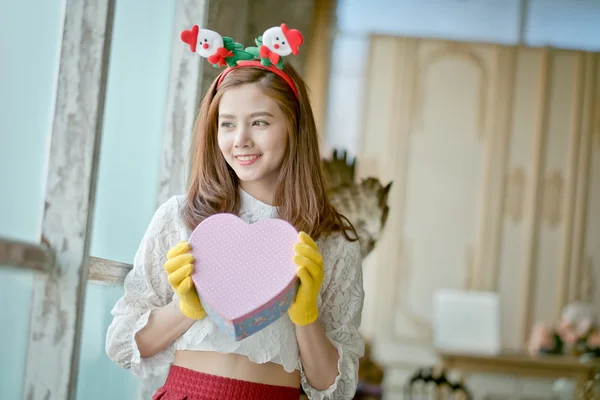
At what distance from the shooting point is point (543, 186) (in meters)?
5.73

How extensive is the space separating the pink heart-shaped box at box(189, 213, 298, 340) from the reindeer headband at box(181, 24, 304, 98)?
1.02 ft

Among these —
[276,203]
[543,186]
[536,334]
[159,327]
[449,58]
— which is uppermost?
[449,58]

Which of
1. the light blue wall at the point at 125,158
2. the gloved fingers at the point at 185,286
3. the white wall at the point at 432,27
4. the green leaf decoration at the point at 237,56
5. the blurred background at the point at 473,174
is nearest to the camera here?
the gloved fingers at the point at 185,286

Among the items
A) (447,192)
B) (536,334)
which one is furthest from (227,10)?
(447,192)

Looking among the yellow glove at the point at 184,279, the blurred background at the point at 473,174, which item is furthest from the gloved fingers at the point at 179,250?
the blurred background at the point at 473,174

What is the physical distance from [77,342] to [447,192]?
4.57 meters

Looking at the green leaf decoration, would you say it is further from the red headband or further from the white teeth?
the white teeth

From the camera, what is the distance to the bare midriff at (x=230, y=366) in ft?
4.67

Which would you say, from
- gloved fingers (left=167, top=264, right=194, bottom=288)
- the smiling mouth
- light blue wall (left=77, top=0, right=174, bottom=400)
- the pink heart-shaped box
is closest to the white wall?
light blue wall (left=77, top=0, right=174, bottom=400)

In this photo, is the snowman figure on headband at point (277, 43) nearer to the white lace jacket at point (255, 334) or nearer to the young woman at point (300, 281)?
the young woman at point (300, 281)

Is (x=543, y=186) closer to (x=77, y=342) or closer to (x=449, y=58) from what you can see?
(x=449, y=58)

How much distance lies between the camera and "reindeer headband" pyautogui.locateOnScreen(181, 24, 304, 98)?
1.43m

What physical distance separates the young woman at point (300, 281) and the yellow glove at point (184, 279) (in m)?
0.02

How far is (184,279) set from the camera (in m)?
1.25
